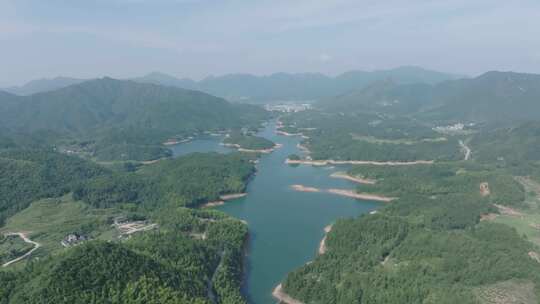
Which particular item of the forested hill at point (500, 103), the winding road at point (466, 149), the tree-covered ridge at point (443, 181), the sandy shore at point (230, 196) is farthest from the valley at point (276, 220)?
the forested hill at point (500, 103)

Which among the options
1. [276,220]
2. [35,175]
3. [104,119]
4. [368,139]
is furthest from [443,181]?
[104,119]

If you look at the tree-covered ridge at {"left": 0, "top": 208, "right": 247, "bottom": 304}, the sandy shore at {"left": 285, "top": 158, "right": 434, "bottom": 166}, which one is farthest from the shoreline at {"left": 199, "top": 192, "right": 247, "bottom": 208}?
the sandy shore at {"left": 285, "top": 158, "right": 434, "bottom": 166}

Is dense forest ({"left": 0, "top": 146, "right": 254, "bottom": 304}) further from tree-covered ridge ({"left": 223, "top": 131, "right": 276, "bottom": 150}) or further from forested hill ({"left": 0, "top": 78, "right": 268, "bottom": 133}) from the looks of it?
→ forested hill ({"left": 0, "top": 78, "right": 268, "bottom": 133})

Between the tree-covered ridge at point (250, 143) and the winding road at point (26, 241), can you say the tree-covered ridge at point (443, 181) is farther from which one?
the winding road at point (26, 241)

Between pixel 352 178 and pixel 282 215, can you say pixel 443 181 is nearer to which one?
pixel 352 178

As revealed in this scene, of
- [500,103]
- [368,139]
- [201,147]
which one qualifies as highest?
[500,103]

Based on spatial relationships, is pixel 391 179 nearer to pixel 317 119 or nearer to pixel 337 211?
pixel 337 211
